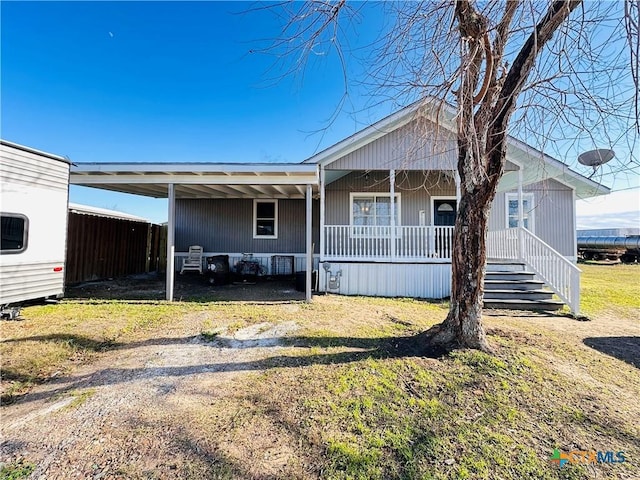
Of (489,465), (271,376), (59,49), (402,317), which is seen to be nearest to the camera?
(489,465)

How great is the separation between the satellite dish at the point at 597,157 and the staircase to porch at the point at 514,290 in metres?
3.86

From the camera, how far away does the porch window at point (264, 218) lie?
1077 centimetres

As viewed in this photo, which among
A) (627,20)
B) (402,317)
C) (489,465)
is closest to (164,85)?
(402,317)

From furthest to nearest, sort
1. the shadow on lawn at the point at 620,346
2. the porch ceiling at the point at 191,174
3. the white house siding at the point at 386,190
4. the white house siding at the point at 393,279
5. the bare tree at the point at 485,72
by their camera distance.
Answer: the white house siding at the point at 386,190 < the white house siding at the point at 393,279 < the porch ceiling at the point at 191,174 < the shadow on lawn at the point at 620,346 < the bare tree at the point at 485,72

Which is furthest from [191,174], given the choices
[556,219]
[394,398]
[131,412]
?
[556,219]

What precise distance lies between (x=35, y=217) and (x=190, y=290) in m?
3.61

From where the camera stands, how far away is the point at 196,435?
217cm

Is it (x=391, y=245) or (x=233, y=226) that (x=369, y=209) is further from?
(x=233, y=226)

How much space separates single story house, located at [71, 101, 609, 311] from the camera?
6.42 metres

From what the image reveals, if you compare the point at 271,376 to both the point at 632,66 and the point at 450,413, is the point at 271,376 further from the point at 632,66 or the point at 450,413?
the point at 632,66

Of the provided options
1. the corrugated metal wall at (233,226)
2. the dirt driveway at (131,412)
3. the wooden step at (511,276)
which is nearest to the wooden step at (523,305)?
the wooden step at (511,276)

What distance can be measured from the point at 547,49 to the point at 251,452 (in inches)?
193

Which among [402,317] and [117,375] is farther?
[402,317]
